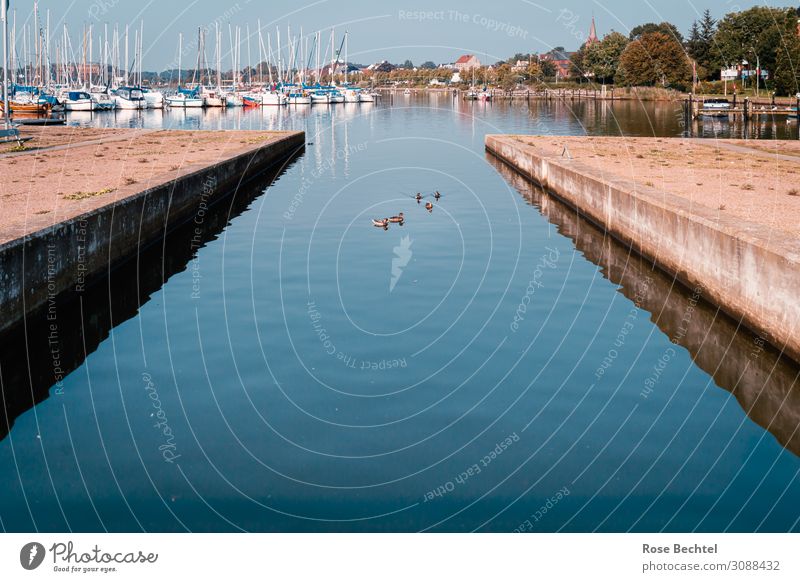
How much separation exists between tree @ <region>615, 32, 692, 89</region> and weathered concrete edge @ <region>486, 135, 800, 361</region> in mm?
135422

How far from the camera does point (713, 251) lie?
1644 centimetres

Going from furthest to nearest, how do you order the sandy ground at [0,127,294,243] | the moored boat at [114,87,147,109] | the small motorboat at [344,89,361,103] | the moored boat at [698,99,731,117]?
the small motorboat at [344,89,361,103] → the moored boat at [114,87,147,109] → the moored boat at [698,99,731,117] → the sandy ground at [0,127,294,243]

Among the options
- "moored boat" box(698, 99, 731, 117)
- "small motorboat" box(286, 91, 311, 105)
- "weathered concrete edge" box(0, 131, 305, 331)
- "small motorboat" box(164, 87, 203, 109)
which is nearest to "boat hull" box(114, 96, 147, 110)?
"small motorboat" box(164, 87, 203, 109)

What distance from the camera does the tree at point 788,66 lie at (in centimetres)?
10556

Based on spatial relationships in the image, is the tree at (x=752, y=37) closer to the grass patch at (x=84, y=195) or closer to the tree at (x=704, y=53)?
the tree at (x=704, y=53)

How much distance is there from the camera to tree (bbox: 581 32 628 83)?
554 feet

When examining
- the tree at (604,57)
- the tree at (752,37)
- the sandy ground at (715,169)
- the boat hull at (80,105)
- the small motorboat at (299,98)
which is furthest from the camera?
the tree at (604,57)

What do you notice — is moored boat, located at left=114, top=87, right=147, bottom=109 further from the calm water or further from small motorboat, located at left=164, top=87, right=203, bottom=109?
the calm water

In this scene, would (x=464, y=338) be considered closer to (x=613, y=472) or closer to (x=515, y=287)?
(x=515, y=287)

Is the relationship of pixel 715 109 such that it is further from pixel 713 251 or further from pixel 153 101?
pixel 713 251

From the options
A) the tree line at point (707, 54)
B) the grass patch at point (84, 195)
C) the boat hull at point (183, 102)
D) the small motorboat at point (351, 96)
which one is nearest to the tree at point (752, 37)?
the tree line at point (707, 54)

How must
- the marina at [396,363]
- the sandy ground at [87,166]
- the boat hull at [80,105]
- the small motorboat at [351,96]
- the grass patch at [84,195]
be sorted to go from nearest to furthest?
the marina at [396,363], the sandy ground at [87,166], the grass patch at [84,195], the boat hull at [80,105], the small motorboat at [351,96]

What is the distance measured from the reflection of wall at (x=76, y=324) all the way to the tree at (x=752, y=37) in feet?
368
